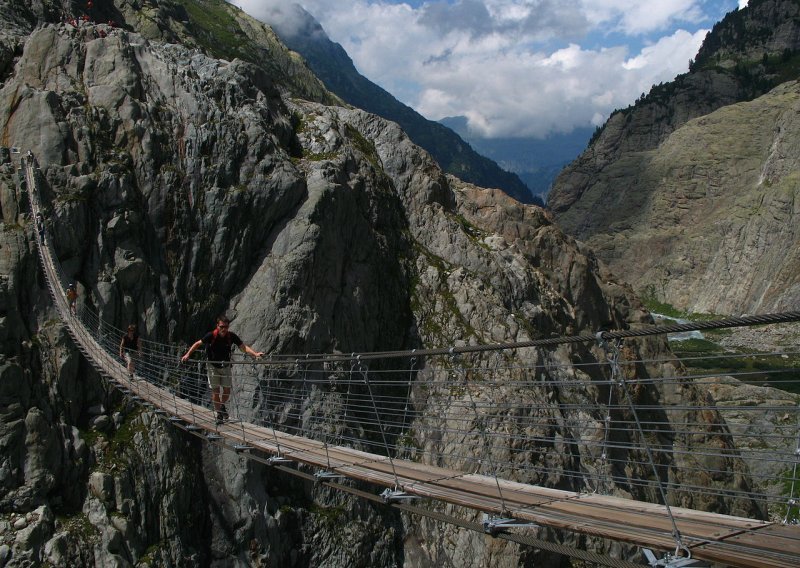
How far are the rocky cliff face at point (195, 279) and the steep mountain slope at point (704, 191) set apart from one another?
92160 mm

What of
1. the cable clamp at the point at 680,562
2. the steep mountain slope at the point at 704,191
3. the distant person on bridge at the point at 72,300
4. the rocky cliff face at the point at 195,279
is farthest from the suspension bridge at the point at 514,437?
the steep mountain slope at the point at 704,191

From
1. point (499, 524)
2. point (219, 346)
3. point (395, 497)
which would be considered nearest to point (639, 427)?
point (499, 524)

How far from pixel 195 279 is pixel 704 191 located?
146045 millimetres

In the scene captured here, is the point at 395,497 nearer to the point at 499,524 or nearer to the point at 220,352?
the point at 499,524

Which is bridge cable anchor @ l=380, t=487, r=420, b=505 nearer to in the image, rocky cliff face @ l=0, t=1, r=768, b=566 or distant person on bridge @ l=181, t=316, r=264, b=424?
distant person on bridge @ l=181, t=316, r=264, b=424

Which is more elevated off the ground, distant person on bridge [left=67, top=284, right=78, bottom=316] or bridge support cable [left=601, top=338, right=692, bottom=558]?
distant person on bridge [left=67, top=284, right=78, bottom=316]

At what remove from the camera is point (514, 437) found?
1165cm

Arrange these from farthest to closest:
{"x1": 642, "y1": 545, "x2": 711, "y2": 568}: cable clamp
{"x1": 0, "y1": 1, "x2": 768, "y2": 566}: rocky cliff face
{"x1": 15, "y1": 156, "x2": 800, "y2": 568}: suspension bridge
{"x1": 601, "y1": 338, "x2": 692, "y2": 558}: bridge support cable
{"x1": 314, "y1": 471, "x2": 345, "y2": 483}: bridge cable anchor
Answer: {"x1": 0, "y1": 1, "x2": 768, "y2": 566}: rocky cliff face
{"x1": 314, "y1": 471, "x2": 345, "y2": 483}: bridge cable anchor
{"x1": 15, "y1": 156, "x2": 800, "y2": 568}: suspension bridge
{"x1": 601, "y1": 338, "x2": 692, "y2": 558}: bridge support cable
{"x1": 642, "y1": 545, "x2": 711, "y2": 568}: cable clamp

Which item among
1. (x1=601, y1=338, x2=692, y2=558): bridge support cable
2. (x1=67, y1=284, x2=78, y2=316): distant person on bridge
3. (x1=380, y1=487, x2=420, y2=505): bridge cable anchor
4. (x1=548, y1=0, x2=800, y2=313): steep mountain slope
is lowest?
(x1=380, y1=487, x2=420, y2=505): bridge cable anchor

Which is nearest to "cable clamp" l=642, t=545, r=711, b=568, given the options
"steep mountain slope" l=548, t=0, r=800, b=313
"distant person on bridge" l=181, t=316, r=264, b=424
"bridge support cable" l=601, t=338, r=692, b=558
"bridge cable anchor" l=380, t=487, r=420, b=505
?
"bridge support cable" l=601, t=338, r=692, b=558

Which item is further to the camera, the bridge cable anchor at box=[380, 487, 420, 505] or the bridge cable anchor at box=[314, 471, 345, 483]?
the bridge cable anchor at box=[314, 471, 345, 483]

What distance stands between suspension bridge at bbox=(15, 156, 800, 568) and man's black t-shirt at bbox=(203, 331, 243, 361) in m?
0.55

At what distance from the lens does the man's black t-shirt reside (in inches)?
470

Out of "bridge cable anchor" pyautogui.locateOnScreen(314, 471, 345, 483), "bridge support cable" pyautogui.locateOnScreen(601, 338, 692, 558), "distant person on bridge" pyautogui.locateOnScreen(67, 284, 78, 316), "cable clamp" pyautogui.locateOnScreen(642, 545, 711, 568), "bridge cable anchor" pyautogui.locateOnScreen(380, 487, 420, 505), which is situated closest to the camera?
"cable clamp" pyautogui.locateOnScreen(642, 545, 711, 568)
